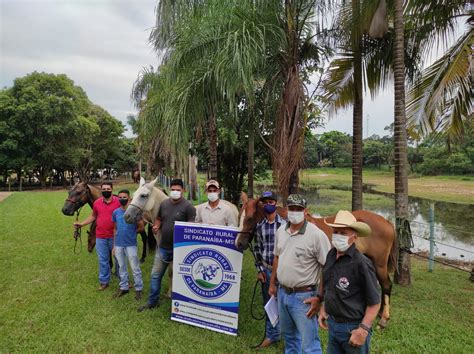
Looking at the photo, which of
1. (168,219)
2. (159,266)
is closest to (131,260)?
(159,266)

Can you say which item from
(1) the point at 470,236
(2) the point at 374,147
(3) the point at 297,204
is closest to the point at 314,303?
(3) the point at 297,204

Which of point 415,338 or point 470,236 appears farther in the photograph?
point 470,236

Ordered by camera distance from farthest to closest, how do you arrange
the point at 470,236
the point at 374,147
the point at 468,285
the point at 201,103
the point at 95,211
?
the point at 374,147 < the point at 470,236 < the point at 201,103 < the point at 468,285 < the point at 95,211

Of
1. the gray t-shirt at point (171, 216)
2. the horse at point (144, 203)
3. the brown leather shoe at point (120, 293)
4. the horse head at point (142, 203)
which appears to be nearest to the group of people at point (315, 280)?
the gray t-shirt at point (171, 216)

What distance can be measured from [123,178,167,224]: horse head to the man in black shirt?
363mm

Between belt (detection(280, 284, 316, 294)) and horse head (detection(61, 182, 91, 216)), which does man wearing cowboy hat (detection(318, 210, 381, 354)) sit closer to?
belt (detection(280, 284, 316, 294))

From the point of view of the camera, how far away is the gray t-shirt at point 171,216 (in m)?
4.62

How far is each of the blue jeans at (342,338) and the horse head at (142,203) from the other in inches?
130

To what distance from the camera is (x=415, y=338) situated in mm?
3945

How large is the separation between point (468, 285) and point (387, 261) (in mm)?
2734

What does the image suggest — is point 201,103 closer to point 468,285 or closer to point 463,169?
point 468,285

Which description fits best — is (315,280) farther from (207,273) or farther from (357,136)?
(357,136)

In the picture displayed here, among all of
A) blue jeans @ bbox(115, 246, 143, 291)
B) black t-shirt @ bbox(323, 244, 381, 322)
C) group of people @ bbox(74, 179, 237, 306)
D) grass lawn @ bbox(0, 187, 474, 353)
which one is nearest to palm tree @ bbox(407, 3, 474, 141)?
grass lawn @ bbox(0, 187, 474, 353)

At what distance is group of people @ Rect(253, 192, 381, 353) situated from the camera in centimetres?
220
